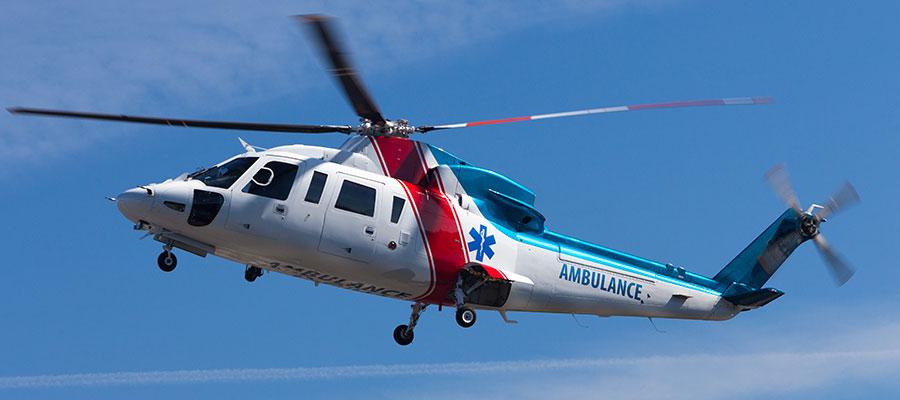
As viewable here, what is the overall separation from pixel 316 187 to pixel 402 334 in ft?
14.6

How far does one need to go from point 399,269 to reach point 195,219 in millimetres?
4330

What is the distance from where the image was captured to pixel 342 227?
25578 millimetres

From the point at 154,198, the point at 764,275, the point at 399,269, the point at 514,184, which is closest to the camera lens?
the point at 154,198

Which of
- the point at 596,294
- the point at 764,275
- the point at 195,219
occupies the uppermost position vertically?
the point at 764,275

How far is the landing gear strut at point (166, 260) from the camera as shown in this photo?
24.8 metres

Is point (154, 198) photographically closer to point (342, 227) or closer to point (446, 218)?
point (342, 227)

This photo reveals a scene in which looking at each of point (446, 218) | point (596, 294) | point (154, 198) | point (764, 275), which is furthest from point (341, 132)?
point (764, 275)

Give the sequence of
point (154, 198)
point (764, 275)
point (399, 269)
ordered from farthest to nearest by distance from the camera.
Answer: point (764, 275) < point (399, 269) < point (154, 198)

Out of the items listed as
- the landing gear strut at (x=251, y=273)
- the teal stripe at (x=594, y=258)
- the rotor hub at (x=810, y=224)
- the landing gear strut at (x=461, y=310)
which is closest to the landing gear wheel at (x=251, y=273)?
the landing gear strut at (x=251, y=273)

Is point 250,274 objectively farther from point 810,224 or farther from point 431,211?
point 810,224

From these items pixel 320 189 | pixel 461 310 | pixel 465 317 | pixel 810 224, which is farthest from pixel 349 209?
pixel 810 224

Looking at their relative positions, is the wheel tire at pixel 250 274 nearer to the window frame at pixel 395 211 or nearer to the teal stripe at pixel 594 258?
the window frame at pixel 395 211

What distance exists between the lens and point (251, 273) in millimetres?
26656

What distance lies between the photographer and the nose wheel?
2478cm
